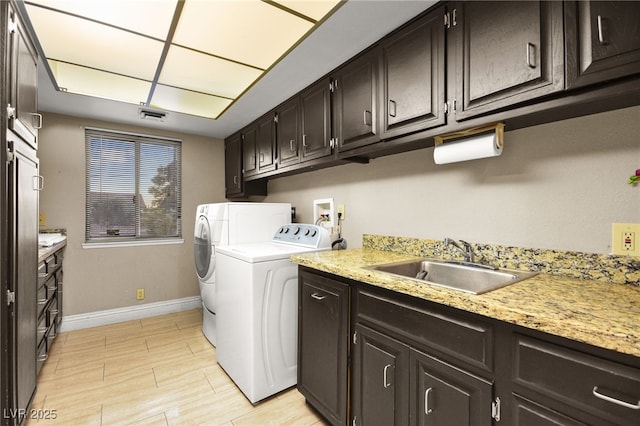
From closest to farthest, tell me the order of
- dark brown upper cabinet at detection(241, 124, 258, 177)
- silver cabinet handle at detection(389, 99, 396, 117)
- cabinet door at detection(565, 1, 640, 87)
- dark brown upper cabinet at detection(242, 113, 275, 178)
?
1. cabinet door at detection(565, 1, 640, 87)
2. silver cabinet handle at detection(389, 99, 396, 117)
3. dark brown upper cabinet at detection(242, 113, 275, 178)
4. dark brown upper cabinet at detection(241, 124, 258, 177)

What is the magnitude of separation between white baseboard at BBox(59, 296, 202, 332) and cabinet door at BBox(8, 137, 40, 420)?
163 centimetres

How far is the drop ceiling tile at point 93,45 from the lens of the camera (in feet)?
5.32

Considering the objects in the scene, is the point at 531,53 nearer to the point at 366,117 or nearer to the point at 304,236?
the point at 366,117

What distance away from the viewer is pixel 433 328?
110cm

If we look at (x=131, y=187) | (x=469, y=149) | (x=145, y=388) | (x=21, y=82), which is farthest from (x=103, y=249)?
(x=469, y=149)

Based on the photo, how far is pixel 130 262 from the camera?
343 centimetres

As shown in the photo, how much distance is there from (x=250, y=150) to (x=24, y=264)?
7.19 ft

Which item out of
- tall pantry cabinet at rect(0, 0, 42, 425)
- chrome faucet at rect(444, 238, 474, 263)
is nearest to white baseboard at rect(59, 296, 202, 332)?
tall pantry cabinet at rect(0, 0, 42, 425)

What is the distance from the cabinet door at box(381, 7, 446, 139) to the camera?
1398mm

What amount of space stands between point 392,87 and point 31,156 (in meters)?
2.04

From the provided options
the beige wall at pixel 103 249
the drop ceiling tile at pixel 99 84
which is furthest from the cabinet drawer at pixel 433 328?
the beige wall at pixel 103 249

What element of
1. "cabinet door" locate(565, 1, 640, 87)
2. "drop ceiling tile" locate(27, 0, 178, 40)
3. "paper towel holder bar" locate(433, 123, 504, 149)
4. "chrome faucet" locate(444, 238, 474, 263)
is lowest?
"chrome faucet" locate(444, 238, 474, 263)

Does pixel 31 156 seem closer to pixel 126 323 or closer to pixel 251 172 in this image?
pixel 251 172

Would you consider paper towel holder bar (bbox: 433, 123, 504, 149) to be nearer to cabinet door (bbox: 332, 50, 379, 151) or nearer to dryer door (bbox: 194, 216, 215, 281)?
cabinet door (bbox: 332, 50, 379, 151)
